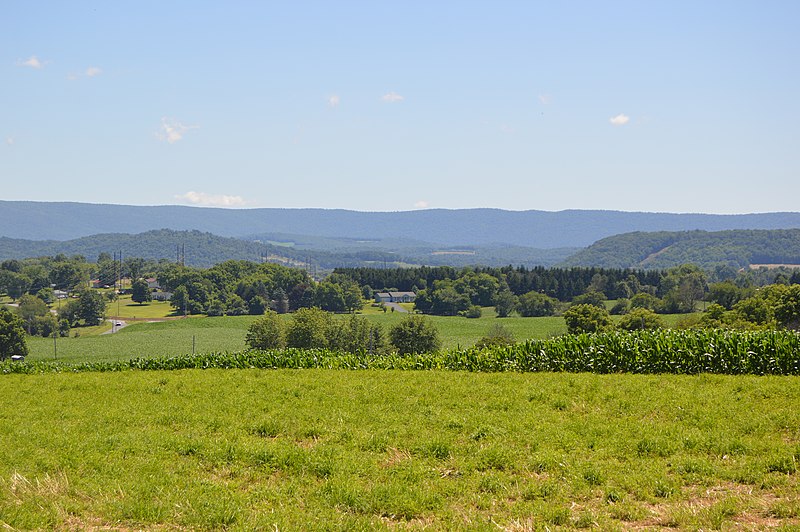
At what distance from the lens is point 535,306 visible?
137500mm

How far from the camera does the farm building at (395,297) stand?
163762 millimetres

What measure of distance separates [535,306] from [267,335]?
70960 millimetres

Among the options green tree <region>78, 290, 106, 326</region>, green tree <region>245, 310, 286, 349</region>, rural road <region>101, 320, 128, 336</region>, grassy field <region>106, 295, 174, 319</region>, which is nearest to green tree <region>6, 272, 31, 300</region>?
grassy field <region>106, 295, 174, 319</region>

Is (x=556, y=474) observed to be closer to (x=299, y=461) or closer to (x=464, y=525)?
(x=464, y=525)

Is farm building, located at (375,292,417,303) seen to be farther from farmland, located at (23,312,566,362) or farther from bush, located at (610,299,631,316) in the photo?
bush, located at (610,299,631,316)

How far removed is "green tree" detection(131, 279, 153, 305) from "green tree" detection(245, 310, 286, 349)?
86.7m

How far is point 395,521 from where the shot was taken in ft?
31.3

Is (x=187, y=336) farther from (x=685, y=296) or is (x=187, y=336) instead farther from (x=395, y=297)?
(x=685, y=296)

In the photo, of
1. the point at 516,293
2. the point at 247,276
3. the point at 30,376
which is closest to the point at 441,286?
the point at 516,293

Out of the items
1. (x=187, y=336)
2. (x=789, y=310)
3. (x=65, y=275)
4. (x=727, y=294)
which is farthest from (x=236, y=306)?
(x=789, y=310)

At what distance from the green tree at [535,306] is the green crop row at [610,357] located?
370 ft

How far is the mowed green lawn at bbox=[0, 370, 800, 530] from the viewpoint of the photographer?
9531 mm

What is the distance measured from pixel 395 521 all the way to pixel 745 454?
625 centimetres

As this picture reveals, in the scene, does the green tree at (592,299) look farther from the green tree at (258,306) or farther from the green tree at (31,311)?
the green tree at (31,311)
